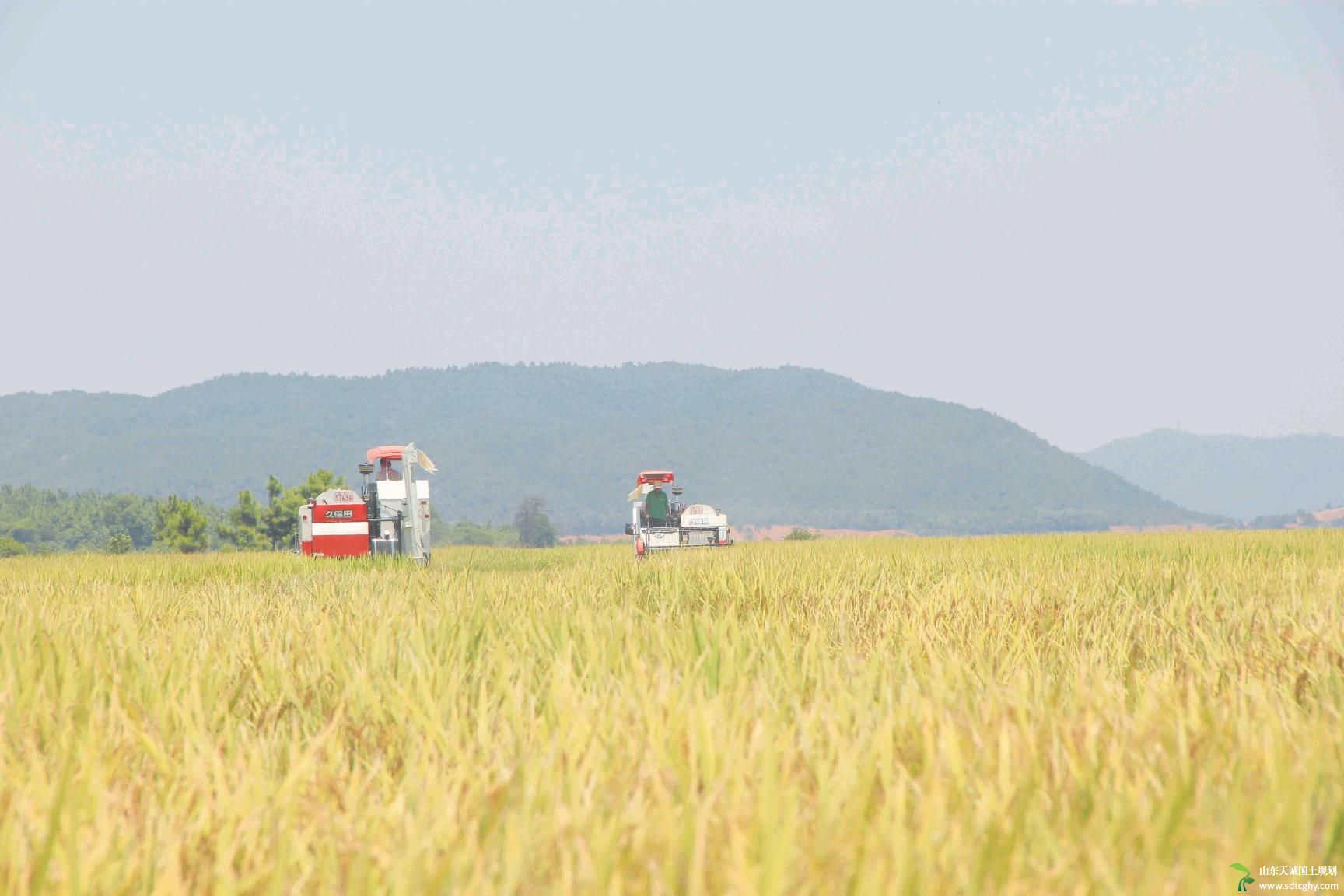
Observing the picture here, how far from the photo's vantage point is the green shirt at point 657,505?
21.7 meters

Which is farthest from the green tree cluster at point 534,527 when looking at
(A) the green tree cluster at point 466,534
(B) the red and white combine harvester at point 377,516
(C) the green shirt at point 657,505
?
(B) the red and white combine harvester at point 377,516

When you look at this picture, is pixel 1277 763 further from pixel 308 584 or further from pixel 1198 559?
pixel 1198 559

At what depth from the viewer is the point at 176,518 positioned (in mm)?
67188

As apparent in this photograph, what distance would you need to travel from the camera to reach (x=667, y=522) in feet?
71.8

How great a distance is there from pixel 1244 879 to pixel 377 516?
14.0m

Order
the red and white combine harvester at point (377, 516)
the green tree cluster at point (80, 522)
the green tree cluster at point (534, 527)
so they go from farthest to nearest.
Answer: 1. the green tree cluster at point (534, 527)
2. the green tree cluster at point (80, 522)
3. the red and white combine harvester at point (377, 516)

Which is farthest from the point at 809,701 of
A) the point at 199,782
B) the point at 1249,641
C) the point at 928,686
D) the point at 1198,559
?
the point at 1198,559

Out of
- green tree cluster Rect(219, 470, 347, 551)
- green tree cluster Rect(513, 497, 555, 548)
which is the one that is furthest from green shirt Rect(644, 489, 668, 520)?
green tree cluster Rect(513, 497, 555, 548)

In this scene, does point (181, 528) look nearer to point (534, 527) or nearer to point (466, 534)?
point (466, 534)

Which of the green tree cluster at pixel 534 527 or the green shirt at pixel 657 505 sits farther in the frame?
the green tree cluster at pixel 534 527

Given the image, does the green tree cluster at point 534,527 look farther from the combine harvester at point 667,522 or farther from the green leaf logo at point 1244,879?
the green leaf logo at point 1244,879

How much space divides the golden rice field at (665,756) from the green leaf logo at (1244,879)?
0.04m

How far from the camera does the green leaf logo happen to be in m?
1.37

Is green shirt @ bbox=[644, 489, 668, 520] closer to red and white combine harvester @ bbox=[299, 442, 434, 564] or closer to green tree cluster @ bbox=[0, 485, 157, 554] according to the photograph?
red and white combine harvester @ bbox=[299, 442, 434, 564]
